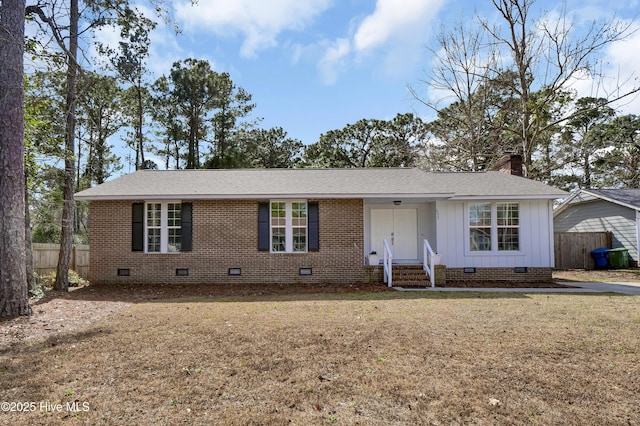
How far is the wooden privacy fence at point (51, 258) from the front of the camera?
39.9ft

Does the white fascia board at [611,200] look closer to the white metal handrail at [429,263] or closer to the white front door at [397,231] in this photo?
the white front door at [397,231]

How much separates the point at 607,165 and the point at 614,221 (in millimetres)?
12376

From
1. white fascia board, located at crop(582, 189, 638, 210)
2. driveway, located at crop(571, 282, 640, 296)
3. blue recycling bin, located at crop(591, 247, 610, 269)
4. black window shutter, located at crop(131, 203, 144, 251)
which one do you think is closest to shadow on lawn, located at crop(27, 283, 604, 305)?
black window shutter, located at crop(131, 203, 144, 251)

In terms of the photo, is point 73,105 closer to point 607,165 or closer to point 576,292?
point 576,292

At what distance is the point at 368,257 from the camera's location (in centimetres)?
1257

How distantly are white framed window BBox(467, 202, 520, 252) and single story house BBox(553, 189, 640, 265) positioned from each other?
819 centimetres

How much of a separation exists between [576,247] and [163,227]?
1813 centimetres

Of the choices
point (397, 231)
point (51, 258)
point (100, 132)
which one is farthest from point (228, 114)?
point (397, 231)

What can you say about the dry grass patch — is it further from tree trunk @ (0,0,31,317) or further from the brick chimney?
tree trunk @ (0,0,31,317)

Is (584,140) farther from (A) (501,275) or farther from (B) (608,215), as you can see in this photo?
(A) (501,275)

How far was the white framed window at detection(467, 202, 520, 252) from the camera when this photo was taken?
12.6 metres

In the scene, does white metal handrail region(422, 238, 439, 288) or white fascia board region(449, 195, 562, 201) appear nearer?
white metal handrail region(422, 238, 439, 288)

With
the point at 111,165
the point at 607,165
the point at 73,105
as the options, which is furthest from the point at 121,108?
the point at 607,165

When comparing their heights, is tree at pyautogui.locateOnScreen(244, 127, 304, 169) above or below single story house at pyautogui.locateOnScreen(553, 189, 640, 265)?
above
